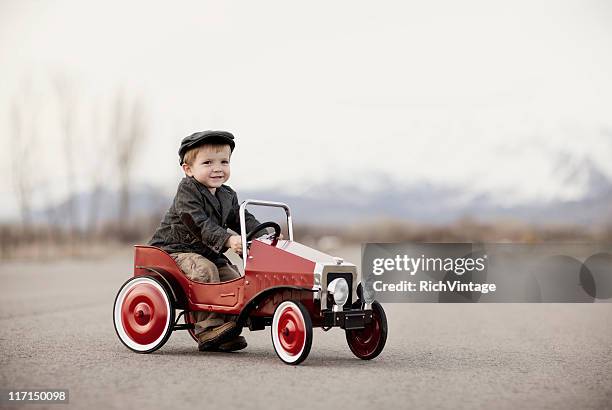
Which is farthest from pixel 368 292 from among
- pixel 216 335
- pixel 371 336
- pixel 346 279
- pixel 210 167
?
pixel 210 167

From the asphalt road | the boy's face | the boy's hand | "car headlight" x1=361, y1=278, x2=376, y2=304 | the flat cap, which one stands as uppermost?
the flat cap

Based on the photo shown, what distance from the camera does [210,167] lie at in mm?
6934

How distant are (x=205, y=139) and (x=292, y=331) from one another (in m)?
1.81

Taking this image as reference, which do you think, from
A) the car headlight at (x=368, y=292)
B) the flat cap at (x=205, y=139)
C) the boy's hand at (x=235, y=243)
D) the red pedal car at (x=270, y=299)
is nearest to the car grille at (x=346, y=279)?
the red pedal car at (x=270, y=299)

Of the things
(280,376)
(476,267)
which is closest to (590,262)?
(476,267)

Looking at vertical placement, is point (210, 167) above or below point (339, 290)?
above

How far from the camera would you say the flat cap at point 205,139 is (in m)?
6.88

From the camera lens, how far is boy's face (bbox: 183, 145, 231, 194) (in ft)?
22.8

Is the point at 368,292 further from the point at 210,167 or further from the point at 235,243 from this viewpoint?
the point at 210,167

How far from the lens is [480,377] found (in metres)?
5.78

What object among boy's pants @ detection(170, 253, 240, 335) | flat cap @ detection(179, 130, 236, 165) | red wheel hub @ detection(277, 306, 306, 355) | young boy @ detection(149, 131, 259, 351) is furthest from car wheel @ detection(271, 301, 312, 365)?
flat cap @ detection(179, 130, 236, 165)

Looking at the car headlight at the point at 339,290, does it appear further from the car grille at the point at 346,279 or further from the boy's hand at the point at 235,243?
the boy's hand at the point at 235,243

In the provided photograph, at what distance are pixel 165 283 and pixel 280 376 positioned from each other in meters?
1.54

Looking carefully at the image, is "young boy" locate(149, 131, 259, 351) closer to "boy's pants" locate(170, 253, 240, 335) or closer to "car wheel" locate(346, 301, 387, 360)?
"boy's pants" locate(170, 253, 240, 335)
